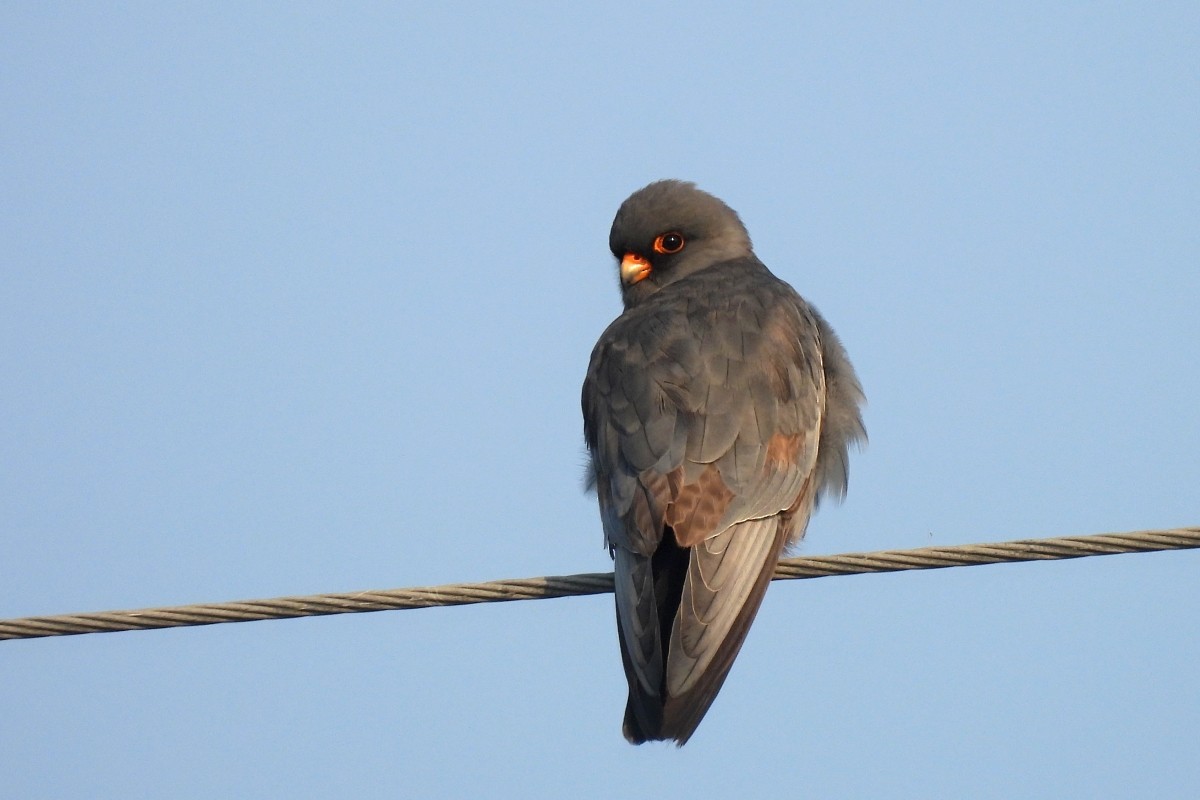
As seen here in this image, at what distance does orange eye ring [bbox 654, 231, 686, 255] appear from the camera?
7992 millimetres

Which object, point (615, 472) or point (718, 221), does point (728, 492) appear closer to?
point (615, 472)

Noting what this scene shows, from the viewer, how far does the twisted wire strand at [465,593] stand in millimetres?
4578

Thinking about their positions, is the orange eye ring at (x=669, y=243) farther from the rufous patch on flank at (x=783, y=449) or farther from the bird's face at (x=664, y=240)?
the rufous patch on flank at (x=783, y=449)

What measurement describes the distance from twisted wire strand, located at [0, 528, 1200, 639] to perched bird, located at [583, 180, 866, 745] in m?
0.52

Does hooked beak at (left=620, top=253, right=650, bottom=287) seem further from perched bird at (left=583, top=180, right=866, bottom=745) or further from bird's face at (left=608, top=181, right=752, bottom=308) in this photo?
perched bird at (left=583, top=180, right=866, bottom=745)

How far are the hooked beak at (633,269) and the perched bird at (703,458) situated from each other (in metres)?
0.72

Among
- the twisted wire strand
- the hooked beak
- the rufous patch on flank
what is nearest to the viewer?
the twisted wire strand

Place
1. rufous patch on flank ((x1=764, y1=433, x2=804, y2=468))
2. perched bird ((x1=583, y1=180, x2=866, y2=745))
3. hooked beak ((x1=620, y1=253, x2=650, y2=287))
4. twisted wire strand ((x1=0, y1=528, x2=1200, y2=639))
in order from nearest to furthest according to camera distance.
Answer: twisted wire strand ((x1=0, y1=528, x2=1200, y2=639)), perched bird ((x1=583, y1=180, x2=866, y2=745)), rufous patch on flank ((x1=764, y1=433, x2=804, y2=468)), hooked beak ((x1=620, y1=253, x2=650, y2=287))

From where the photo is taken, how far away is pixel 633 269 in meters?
7.94

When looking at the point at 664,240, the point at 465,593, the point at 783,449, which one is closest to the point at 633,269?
the point at 664,240

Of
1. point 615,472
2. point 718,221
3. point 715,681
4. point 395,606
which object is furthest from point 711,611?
point 718,221

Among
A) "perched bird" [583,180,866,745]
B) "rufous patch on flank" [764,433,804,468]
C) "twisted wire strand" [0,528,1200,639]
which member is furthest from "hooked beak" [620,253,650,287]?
"twisted wire strand" [0,528,1200,639]

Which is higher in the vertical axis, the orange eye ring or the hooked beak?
the orange eye ring

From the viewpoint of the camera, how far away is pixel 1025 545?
15.5ft
